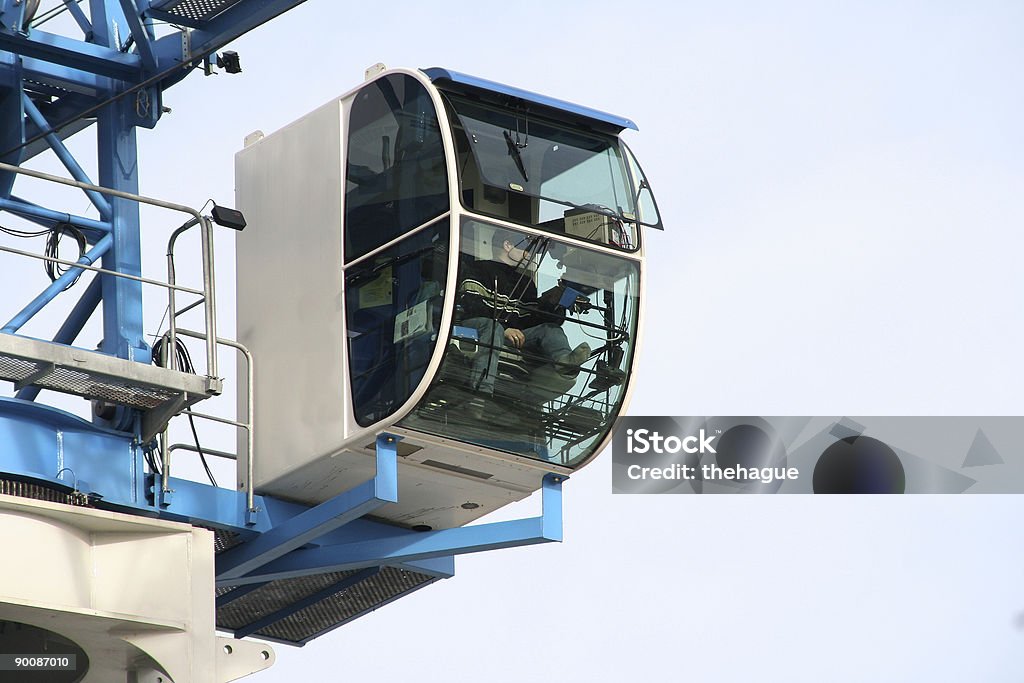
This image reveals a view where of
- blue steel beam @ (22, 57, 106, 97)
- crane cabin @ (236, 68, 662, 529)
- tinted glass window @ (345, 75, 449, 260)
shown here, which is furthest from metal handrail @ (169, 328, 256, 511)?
blue steel beam @ (22, 57, 106, 97)

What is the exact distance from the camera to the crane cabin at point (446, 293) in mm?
21984

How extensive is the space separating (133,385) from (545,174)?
14.3 feet

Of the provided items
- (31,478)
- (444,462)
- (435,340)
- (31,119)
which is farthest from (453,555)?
(31,119)

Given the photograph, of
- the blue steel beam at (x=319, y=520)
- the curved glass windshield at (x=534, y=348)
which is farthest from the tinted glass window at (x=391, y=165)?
the blue steel beam at (x=319, y=520)

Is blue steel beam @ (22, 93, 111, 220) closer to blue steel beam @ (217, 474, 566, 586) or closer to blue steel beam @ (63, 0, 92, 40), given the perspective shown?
blue steel beam @ (63, 0, 92, 40)

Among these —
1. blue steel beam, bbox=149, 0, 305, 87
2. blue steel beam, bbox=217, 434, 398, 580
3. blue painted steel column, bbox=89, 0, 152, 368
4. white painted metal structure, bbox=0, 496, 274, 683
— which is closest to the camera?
white painted metal structure, bbox=0, 496, 274, 683

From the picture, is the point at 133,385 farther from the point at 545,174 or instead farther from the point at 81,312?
the point at 545,174

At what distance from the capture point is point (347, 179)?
23.0 metres

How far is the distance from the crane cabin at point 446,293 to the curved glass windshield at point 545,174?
0.02 metres

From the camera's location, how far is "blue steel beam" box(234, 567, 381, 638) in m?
24.8

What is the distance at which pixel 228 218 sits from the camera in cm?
2256

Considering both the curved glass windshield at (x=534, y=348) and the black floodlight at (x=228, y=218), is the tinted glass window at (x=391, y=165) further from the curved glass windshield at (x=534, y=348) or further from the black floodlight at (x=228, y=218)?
the black floodlight at (x=228, y=218)

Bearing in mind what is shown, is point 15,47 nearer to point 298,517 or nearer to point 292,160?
point 292,160

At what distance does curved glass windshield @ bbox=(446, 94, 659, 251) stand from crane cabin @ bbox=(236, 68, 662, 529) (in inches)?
0.8
